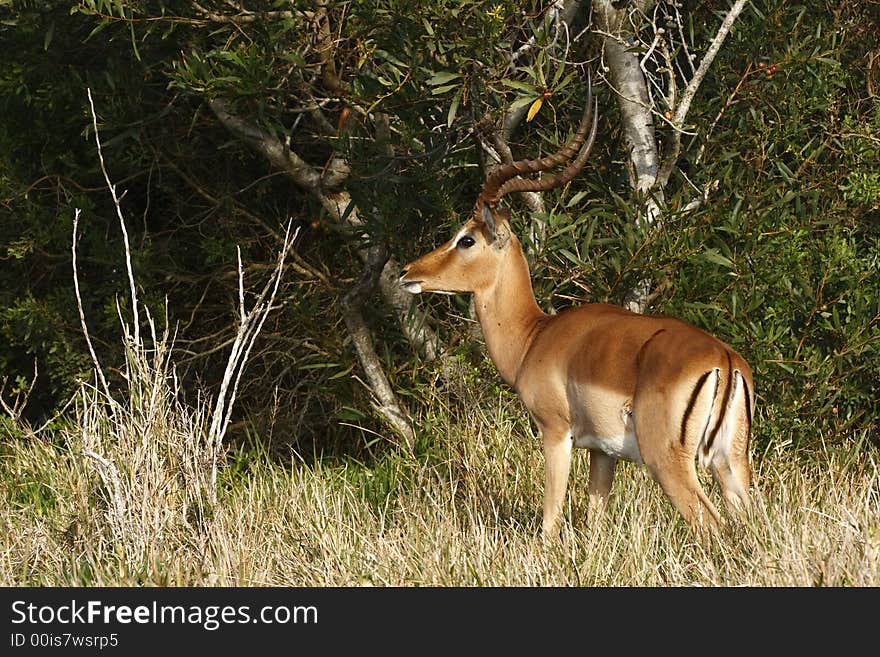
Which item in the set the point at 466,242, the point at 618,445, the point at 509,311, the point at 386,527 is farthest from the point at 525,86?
the point at 386,527

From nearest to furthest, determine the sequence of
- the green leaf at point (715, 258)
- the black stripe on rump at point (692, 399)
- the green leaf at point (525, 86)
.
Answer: the black stripe on rump at point (692, 399)
the green leaf at point (525, 86)
the green leaf at point (715, 258)

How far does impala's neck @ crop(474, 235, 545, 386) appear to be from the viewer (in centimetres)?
571

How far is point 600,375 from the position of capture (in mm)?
5043

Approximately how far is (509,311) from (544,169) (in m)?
0.68

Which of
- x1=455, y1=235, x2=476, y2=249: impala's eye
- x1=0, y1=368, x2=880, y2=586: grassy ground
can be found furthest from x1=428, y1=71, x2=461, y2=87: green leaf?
x1=0, y1=368, x2=880, y2=586: grassy ground

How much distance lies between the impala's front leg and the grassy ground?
0.13m

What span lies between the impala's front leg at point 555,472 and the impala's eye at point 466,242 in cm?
96

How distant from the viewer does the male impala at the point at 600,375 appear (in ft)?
15.7

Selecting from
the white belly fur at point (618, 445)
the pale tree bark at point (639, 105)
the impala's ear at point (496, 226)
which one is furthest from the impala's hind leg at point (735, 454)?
the pale tree bark at point (639, 105)

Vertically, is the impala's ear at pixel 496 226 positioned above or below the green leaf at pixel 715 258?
above

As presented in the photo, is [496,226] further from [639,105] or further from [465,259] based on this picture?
[639,105]

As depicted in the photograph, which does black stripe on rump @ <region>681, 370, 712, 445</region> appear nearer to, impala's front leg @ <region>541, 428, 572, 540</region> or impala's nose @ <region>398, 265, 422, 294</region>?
impala's front leg @ <region>541, 428, 572, 540</region>

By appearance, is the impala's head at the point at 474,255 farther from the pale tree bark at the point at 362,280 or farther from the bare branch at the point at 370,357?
the bare branch at the point at 370,357

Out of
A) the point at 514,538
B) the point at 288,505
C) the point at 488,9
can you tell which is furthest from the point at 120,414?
the point at 488,9
